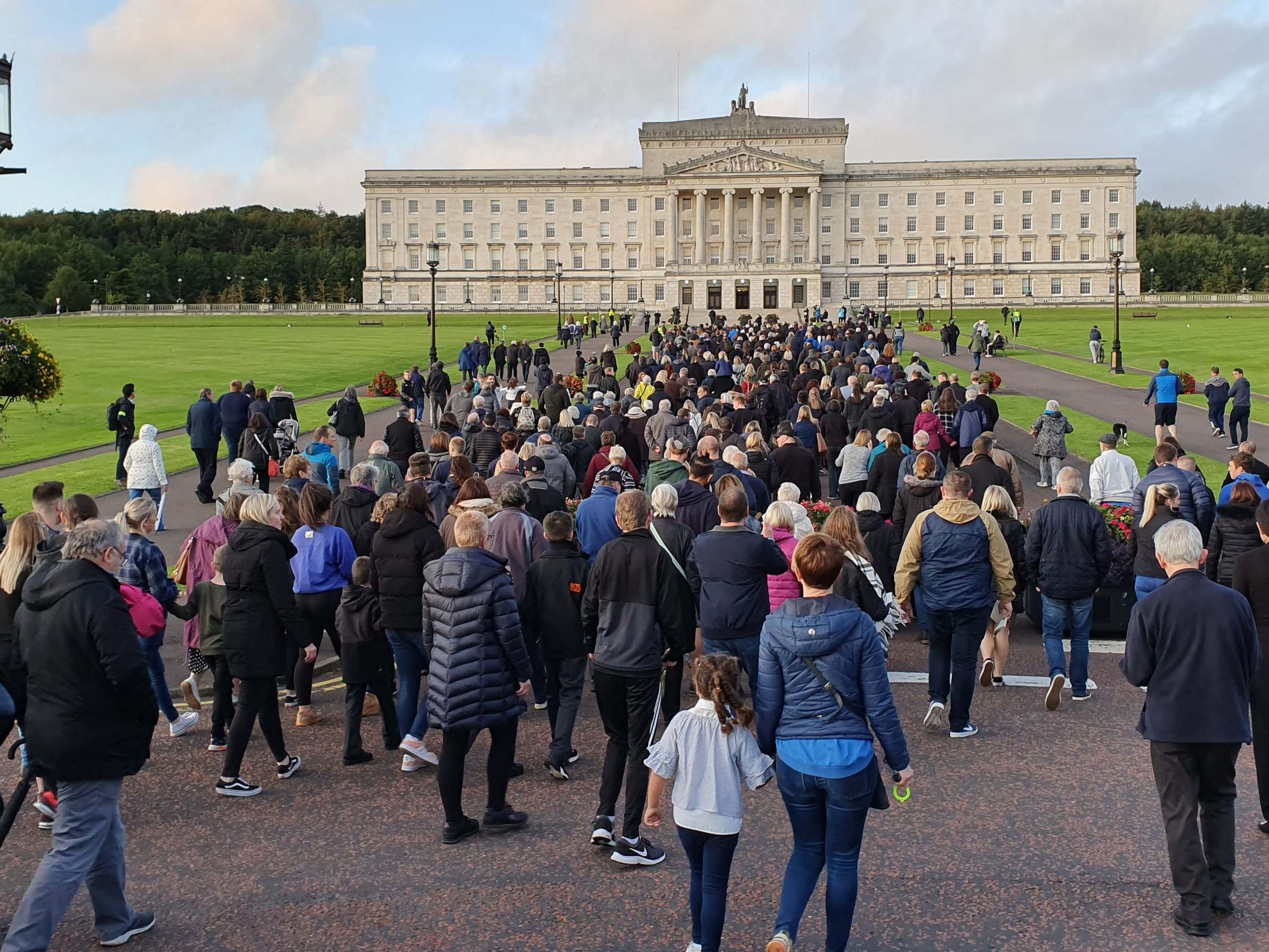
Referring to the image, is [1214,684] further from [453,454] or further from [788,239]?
[788,239]

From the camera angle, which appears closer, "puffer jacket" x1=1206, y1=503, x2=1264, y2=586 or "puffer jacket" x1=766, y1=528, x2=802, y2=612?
"puffer jacket" x1=766, y1=528, x2=802, y2=612

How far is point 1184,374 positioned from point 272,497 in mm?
28279

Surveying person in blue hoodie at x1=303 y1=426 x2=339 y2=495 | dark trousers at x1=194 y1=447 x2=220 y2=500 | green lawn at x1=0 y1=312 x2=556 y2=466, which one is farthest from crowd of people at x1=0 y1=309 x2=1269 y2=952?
green lawn at x1=0 y1=312 x2=556 y2=466

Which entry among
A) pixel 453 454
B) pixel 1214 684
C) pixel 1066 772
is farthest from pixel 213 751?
pixel 1214 684

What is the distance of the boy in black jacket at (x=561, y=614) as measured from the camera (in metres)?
8.98

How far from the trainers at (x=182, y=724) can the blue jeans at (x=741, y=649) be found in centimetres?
471

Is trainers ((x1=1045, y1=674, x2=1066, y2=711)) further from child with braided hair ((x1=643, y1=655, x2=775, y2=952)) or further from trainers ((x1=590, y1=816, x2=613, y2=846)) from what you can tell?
child with braided hair ((x1=643, y1=655, x2=775, y2=952))

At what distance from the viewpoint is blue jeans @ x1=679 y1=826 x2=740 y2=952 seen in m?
6.21

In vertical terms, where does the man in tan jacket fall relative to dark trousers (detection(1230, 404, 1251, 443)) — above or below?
below

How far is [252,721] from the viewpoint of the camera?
8.90 meters

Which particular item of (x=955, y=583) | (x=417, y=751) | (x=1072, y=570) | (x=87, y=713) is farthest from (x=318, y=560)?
(x=1072, y=570)

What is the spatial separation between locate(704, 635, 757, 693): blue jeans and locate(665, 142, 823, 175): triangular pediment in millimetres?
124757

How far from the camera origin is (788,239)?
130m

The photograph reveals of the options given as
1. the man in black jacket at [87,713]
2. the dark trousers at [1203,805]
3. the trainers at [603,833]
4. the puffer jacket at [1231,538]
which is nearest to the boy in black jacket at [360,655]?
the trainers at [603,833]
